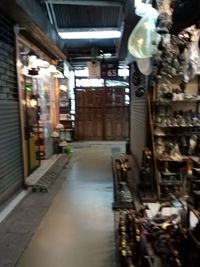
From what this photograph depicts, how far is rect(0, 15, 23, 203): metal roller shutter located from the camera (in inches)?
155

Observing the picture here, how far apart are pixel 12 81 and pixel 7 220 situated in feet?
6.46

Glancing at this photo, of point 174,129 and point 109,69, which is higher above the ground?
point 109,69

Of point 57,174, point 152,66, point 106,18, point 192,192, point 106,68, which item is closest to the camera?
point 192,192

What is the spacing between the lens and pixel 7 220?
11.8 ft

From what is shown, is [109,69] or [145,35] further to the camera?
[109,69]

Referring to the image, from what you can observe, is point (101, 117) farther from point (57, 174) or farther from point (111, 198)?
point (111, 198)

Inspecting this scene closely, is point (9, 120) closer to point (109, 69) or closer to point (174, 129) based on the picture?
point (174, 129)

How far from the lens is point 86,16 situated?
20.5ft

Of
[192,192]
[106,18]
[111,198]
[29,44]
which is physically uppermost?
[106,18]

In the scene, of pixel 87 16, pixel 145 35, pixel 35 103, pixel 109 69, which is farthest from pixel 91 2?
pixel 109 69

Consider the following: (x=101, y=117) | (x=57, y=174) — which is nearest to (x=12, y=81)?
(x=57, y=174)

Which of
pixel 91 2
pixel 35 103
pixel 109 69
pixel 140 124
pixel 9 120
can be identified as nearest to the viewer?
pixel 9 120

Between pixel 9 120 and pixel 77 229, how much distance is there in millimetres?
1779

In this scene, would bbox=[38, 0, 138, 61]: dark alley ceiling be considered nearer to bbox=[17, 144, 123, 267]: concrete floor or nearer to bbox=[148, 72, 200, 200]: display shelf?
bbox=[148, 72, 200, 200]: display shelf
